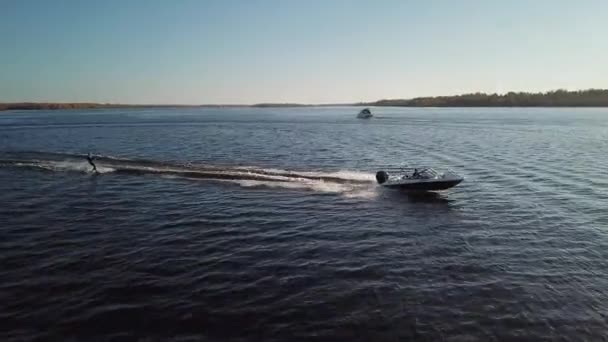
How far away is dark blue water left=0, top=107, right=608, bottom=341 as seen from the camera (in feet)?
43.0

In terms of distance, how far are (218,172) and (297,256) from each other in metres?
20.6

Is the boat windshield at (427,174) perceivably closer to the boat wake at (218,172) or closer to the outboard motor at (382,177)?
the outboard motor at (382,177)

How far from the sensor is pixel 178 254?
18.6m

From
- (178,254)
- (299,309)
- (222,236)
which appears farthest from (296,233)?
(299,309)

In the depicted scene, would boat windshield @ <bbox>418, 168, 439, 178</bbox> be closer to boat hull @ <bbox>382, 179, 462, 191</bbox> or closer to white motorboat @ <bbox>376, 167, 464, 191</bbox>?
white motorboat @ <bbox>376, 167, 464, 191</bbox>

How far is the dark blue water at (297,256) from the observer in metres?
13.1

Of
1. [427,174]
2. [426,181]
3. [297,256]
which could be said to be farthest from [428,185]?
[297,256]

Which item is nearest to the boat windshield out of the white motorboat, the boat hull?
the white motorboat

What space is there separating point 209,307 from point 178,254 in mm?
5336

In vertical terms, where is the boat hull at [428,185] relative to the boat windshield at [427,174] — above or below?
below

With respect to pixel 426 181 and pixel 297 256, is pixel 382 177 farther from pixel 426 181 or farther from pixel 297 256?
pixel 297 256

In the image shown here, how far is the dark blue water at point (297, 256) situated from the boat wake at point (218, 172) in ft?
1.05

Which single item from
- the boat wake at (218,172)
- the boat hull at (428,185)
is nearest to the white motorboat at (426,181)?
the boat hull at (428,185)

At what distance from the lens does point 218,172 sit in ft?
123
